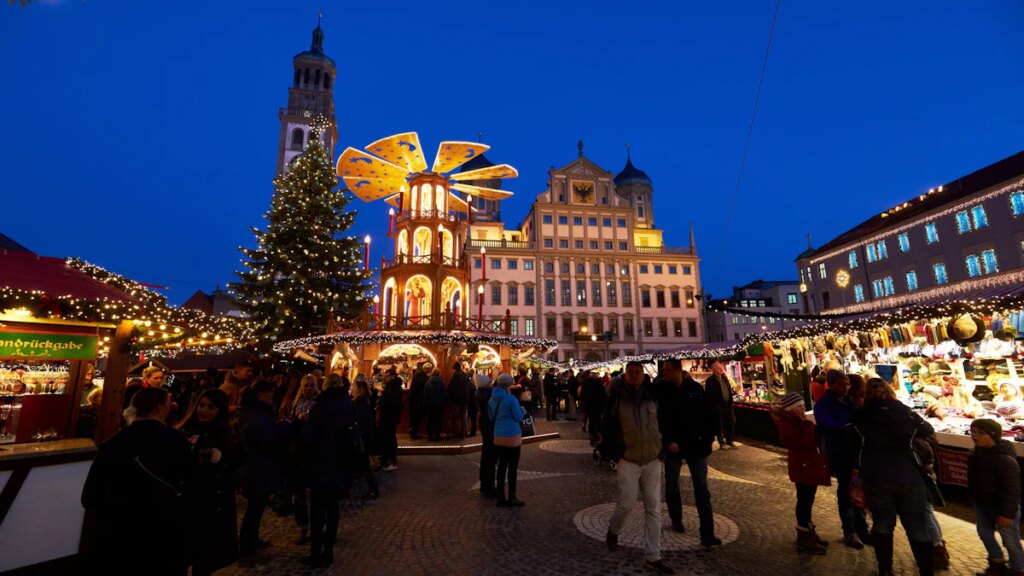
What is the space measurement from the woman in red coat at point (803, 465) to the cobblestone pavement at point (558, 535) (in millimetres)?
174

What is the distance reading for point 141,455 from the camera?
273 centimetres

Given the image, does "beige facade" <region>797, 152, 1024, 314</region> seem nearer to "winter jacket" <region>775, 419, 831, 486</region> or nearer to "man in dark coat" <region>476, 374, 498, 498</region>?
"winter jacket" <region>775, 419, 831, 486</region>

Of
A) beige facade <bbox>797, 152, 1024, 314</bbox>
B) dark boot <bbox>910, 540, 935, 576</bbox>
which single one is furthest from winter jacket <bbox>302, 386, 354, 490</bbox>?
beige facade <bbox>797, 152, 1024, 314</bbox>

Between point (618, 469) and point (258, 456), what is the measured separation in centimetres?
358

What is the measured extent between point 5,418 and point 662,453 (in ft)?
30.6

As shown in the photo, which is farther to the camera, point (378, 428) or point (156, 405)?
point (378, 428)

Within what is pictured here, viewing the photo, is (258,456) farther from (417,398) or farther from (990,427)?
(417,398)

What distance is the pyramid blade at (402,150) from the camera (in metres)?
19.3

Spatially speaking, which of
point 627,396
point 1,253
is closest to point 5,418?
point 1,253

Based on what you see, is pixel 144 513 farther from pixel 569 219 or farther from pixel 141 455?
pixel 569 219

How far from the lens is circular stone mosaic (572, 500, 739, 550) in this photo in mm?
4797

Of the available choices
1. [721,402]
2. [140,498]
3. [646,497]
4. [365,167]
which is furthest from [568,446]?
[365,167]

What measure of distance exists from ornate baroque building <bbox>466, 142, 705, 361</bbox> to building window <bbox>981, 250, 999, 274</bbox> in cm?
2406

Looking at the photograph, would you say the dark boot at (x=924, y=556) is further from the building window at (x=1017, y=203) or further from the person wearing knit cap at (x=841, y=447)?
the building window at (x=1017, y=203)
